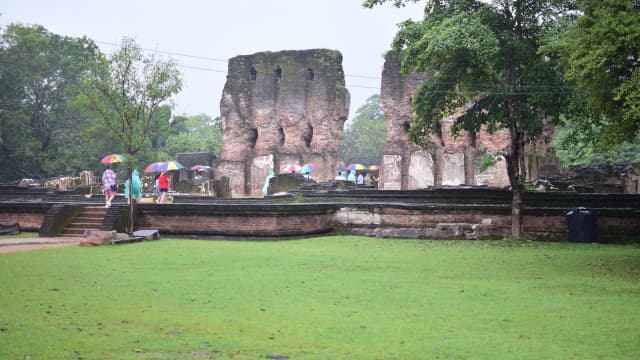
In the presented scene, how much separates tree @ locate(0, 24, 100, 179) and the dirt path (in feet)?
89.0

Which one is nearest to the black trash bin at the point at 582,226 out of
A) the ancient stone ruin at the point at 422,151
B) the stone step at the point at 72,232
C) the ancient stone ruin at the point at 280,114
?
the stone step at the point at 72,232

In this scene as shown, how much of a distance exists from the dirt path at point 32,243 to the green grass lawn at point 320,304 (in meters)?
1.10

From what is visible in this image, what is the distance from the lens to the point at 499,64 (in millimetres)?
16219

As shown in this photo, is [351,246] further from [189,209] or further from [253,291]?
[253,291]

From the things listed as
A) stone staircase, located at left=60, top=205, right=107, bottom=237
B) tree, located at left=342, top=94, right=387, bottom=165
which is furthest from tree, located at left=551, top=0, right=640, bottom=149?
tree, located at left=342, top=94, right=387, bottom=165

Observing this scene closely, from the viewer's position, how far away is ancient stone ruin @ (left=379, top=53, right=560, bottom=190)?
3008cm

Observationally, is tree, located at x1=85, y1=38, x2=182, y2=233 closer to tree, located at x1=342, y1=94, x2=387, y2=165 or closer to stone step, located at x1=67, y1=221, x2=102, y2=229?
stone step, located at x1=67, y1=221, x2=102, y2=229

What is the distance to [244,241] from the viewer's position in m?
15.5

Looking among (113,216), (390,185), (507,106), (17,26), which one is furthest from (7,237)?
(17,26)

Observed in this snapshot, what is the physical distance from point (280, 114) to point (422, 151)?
30.0 ft

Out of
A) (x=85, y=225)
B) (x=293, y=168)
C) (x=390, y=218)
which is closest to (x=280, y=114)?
(x=293, y=168)

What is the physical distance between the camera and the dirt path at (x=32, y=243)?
46.6 feet

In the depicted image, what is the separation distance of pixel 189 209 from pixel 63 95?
32755mm

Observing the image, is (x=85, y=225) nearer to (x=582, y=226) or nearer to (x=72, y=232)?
(x=72, y=232)
